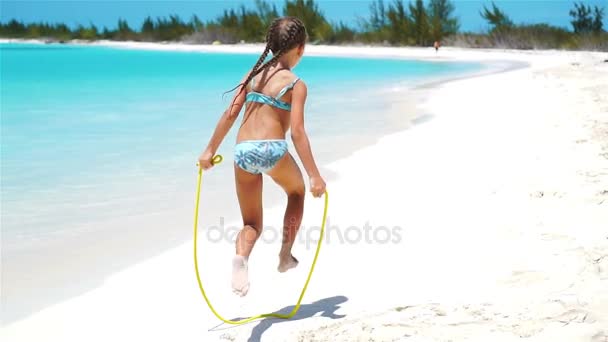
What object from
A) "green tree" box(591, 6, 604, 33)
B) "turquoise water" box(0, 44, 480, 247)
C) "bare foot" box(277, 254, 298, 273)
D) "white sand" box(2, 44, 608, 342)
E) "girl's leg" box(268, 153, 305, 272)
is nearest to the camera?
"white sand" box(2, 44, 608, 342)

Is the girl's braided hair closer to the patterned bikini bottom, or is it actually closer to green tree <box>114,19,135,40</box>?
the patterned bikini bottom

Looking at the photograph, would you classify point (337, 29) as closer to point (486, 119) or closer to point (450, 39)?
point (450, 39)

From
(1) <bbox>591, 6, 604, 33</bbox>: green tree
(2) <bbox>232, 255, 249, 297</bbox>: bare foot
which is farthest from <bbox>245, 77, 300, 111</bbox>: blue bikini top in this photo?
(1) <bbox>591, 6, 604, 33</bbox>: green tree

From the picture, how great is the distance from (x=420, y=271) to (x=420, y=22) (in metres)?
32.3

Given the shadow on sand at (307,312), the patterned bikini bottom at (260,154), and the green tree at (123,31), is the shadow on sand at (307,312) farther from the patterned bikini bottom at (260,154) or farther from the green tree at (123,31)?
the green tree at (123,31)

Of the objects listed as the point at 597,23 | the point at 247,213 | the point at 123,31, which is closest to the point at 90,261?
the point at 247,213

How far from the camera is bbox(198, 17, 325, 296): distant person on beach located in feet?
8.48

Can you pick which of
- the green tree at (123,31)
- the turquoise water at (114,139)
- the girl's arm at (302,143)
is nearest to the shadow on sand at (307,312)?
the girl's arm at (302,143)

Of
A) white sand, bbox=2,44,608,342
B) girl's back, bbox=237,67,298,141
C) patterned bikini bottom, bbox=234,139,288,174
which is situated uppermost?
girl's back, bbox=237,67,298,141

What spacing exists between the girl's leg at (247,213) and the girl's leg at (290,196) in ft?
0.28

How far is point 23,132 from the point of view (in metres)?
9.08

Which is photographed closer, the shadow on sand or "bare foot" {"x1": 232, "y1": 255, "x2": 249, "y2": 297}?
"bare foot" {"x1": 232, "y1": 255, "x2": 249, "y2": 297}

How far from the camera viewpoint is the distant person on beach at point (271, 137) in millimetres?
2586

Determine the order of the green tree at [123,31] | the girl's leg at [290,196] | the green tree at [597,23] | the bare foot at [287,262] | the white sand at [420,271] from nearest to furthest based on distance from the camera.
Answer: the white sand at [420,271] → the girl's leg at [290,196] → the bare foot at [287,262] → the green tree at [597,23] → the green tree at [123,31]
